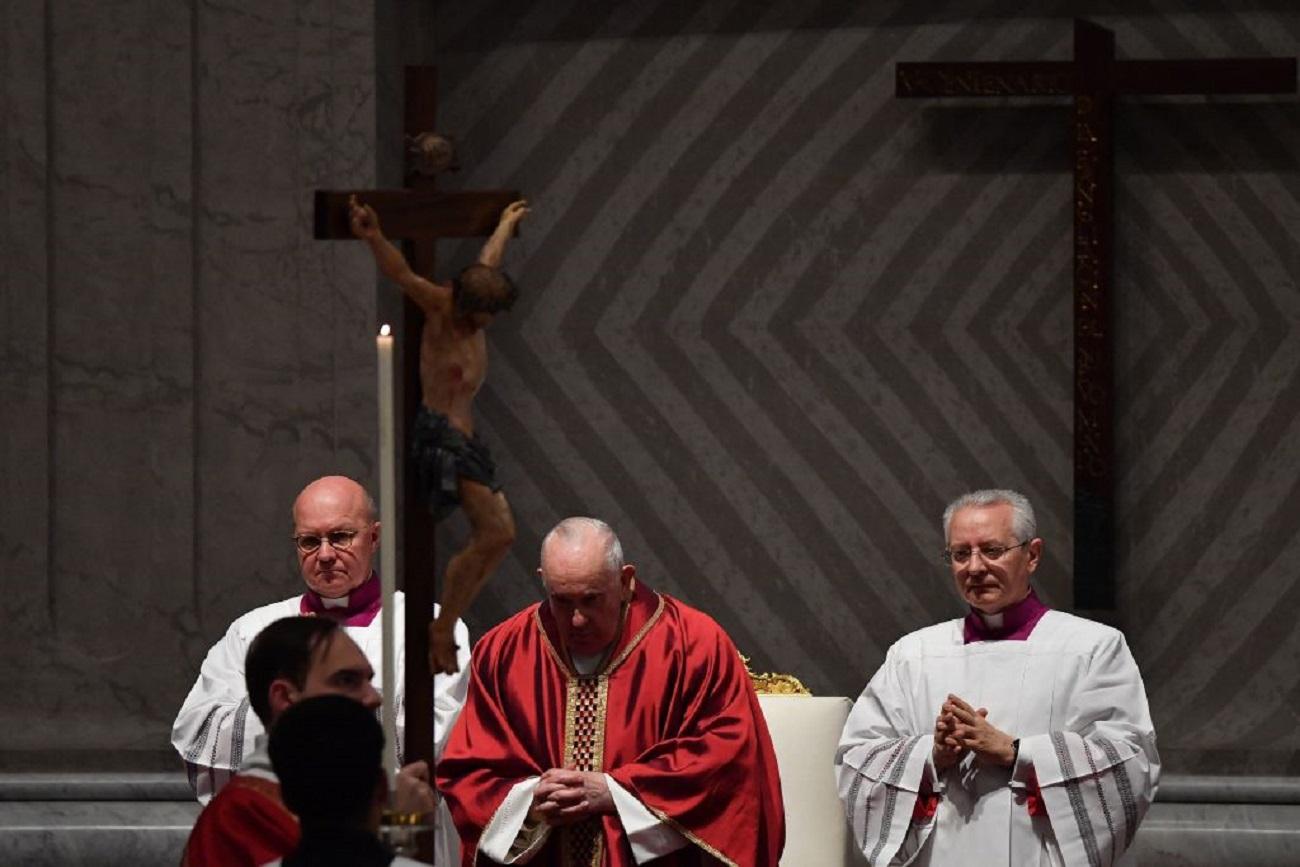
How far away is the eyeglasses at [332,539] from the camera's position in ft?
19.7

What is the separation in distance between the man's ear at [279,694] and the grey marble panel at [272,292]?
145 inches

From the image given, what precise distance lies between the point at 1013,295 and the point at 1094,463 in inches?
26.1

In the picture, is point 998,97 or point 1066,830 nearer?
point 1066,830

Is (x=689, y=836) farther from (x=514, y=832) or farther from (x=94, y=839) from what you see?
(x=94, y=839)

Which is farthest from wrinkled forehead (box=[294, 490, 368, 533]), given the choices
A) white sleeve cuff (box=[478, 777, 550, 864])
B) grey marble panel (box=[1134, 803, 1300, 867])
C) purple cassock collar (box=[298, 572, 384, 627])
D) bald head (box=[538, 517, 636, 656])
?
grey marble panel (box=[1134, 803, 1300, 867])

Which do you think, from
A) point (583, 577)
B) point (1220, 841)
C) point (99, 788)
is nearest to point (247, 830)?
point (583, 577)

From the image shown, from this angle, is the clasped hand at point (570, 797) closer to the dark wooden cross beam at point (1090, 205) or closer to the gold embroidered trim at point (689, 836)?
the gold embroidered trim at point (689, 836)

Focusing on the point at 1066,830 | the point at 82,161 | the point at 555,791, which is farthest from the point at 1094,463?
the point at 82,161

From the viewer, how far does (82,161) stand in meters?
7.37

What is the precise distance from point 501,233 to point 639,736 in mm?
2516

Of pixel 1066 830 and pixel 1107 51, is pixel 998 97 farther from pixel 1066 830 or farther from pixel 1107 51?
pixel 1066 830

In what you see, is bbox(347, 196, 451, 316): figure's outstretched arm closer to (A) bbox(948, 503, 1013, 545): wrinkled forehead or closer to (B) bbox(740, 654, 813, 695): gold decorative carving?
(A) bbox(948, 503, 1013, 545): wrinkled forehead

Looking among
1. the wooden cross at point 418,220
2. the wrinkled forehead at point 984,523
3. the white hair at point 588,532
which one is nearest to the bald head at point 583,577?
the white hair at point 588,532

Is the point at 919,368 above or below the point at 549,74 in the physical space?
below
